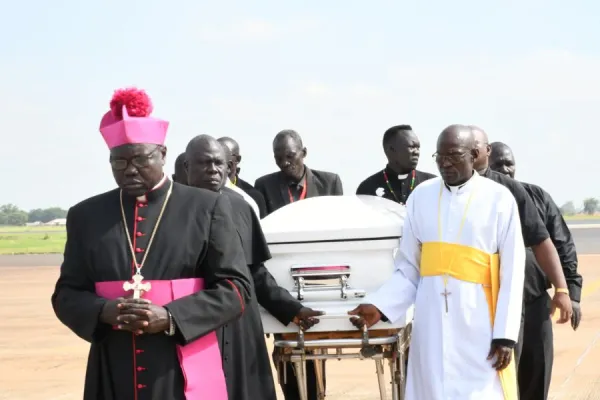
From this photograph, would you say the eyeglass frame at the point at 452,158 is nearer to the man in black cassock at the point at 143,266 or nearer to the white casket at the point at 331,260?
the white casket at the point at 331,260

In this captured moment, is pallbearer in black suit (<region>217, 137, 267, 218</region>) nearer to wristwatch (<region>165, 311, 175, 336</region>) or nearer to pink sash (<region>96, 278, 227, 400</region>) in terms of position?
pink sash (<region>96, 278, 227, 400</region>)

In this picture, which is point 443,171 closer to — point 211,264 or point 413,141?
point 211,264

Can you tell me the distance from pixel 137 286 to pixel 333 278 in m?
1.44

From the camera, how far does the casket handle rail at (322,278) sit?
5.28 meters

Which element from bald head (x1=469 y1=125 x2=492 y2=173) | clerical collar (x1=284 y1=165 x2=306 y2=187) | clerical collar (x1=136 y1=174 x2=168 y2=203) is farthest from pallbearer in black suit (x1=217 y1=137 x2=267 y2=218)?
clerical collar (x1=136 y1=174 x2=168 y2=203)

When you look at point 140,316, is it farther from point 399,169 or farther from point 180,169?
point 399,169

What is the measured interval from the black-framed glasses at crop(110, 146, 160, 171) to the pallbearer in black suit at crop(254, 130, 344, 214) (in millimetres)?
4116

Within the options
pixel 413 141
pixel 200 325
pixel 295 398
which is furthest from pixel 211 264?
pixel 413 141

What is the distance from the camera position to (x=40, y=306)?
61.5 feet

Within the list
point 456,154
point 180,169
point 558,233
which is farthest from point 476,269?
point 180,169

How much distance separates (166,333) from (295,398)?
301 cm

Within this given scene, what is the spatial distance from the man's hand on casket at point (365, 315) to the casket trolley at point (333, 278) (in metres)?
0.04

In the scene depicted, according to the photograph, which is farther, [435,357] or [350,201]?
[350,201]

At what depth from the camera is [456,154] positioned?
523 cm
